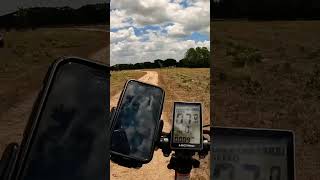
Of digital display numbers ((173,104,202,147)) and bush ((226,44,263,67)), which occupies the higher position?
bush ((226,44,263,67))

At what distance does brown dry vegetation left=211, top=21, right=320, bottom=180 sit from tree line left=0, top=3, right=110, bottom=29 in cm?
1234

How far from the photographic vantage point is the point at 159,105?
1392 mm

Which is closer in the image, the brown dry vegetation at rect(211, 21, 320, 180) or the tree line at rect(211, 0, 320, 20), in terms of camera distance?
the brown dry vegetation at rect(211, 21, 320, 180)

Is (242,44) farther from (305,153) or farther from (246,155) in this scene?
(246,155)

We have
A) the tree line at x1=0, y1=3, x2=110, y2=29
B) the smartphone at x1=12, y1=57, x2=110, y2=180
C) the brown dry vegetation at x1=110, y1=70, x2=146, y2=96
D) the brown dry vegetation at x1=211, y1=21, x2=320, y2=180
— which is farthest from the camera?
the tree line at x1=0, y1=3, x2=110, y2=29

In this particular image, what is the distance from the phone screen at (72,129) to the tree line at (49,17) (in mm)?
34704

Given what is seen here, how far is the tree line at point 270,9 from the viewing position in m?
36.7

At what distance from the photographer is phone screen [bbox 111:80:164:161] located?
1.31 metres

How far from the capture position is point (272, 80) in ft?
77.5

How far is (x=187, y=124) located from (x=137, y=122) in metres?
0.18

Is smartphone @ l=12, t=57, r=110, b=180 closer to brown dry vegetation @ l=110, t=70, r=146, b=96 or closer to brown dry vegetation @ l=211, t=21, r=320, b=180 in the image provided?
brown dry vegetation @ l=110, t=70, r=146, b=96

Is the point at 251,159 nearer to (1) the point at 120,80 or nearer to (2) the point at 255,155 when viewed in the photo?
(2) the point at 255,155

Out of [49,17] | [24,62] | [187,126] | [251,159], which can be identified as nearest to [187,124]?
[187,126]

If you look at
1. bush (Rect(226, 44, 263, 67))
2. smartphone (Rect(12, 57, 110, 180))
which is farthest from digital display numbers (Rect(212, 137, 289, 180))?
bush (Rect(226, 44, 263, 67))
